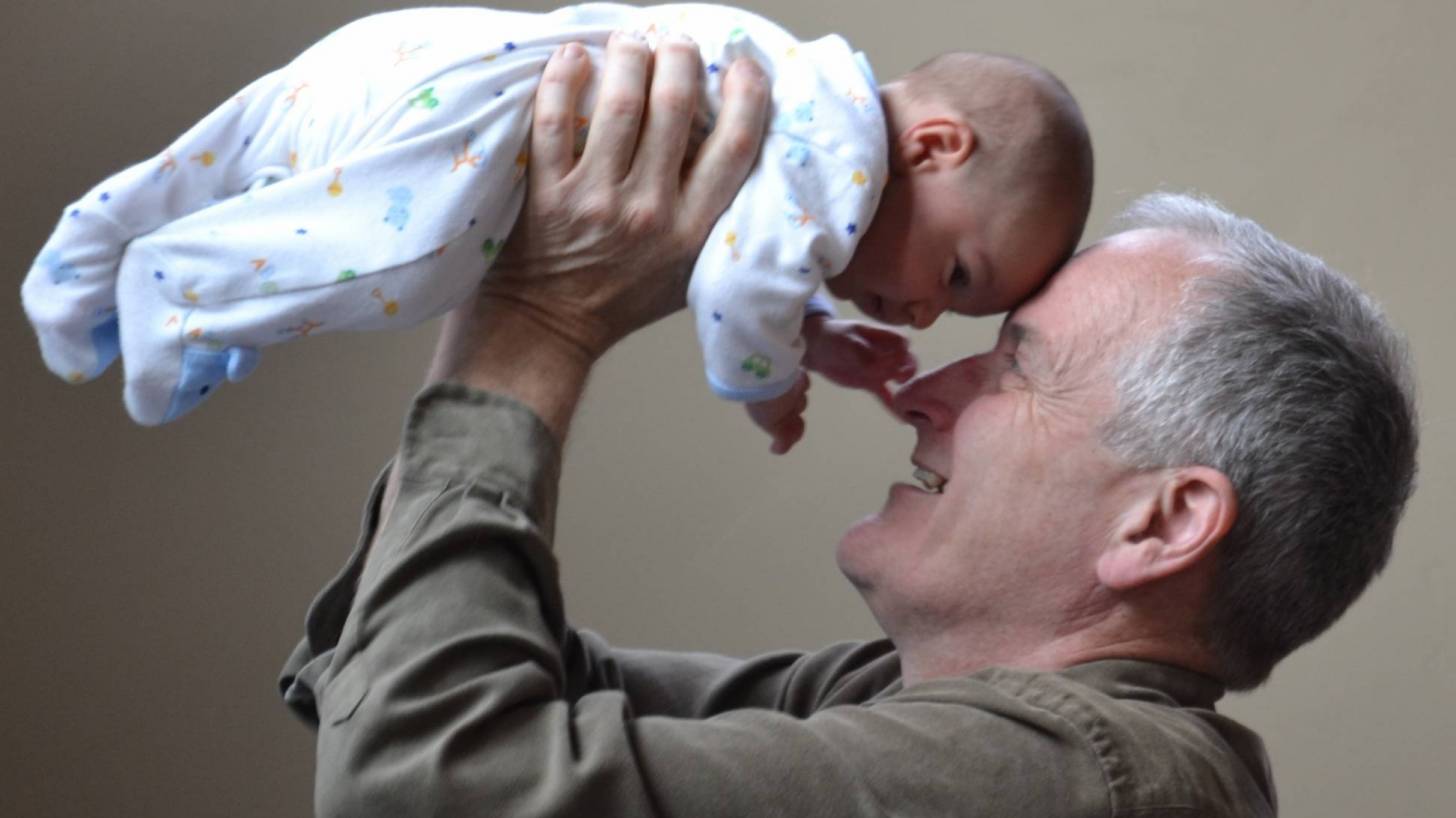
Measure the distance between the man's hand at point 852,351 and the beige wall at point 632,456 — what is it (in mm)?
1043

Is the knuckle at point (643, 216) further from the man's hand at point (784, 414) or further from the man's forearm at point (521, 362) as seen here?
the man's hand at point (784, 414)

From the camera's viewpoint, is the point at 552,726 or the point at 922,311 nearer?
the point at 552,726

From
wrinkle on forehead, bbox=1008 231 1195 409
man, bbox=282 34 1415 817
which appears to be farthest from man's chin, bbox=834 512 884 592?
wrinkle on forehead, bbox=1008 231 1195 409

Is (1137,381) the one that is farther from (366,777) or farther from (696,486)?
(696,486)

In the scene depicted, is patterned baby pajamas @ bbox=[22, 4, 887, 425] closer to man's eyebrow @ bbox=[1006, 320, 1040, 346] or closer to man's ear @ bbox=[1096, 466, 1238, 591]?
man's eyebrow @ bbox=[1006, 320, 1040, 346]

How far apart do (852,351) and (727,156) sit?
1.41 feet

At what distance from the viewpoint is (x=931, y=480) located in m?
1.62

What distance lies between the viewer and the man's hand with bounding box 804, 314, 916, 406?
1758 millimetres

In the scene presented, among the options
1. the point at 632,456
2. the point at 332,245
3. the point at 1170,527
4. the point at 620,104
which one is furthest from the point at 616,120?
the point at 632,456

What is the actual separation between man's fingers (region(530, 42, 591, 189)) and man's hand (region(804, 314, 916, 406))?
46cm

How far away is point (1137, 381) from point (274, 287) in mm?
717

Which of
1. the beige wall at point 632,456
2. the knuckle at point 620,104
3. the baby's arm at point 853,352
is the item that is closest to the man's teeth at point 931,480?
the baby's arm at point 853,352

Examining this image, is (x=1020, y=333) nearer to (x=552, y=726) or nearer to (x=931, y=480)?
(x=931, y=480)

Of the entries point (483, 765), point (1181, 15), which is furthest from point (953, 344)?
point (483, 765)
